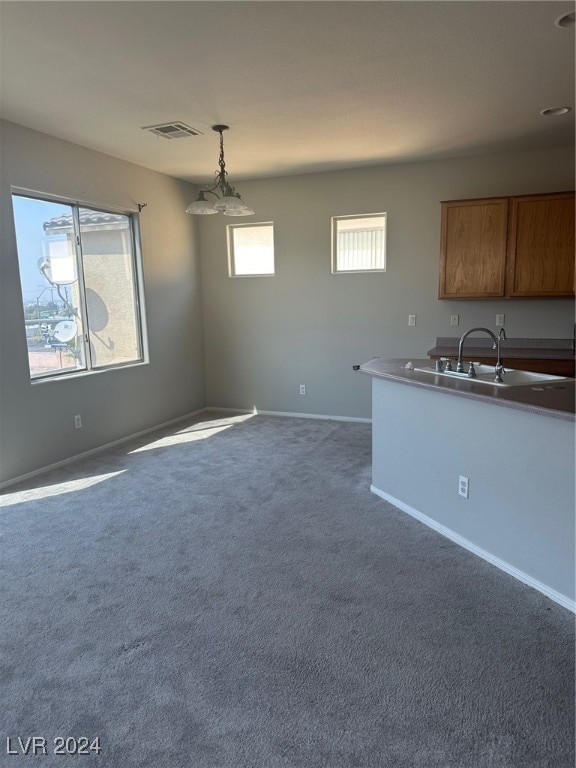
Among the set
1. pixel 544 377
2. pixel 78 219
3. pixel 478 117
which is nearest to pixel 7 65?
pixel 78 219

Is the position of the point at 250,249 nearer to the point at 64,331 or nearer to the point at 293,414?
the point at 293,414

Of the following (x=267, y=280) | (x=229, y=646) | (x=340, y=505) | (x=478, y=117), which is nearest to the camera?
(x=229, y=646)

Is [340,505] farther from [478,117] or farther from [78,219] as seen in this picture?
[78,219]

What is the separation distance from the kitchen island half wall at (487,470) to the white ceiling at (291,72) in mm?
1789

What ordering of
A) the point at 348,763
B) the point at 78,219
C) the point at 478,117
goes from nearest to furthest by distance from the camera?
the point at 348,763 < the point at 478,117 < the point at 78,219

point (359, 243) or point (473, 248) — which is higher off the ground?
point (359, 243)

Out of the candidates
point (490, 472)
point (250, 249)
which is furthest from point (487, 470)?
point (250, 249)

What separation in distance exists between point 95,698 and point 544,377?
2725mm

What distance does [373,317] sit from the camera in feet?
17.4

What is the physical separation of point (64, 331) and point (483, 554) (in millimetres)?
3680

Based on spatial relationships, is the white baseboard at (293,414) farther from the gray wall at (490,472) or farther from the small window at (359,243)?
the gray wall at (490,472)

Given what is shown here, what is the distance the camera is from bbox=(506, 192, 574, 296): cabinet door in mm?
4201

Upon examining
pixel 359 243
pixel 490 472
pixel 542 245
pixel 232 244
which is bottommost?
pixel 490 472

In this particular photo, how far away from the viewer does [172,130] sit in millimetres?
3771
